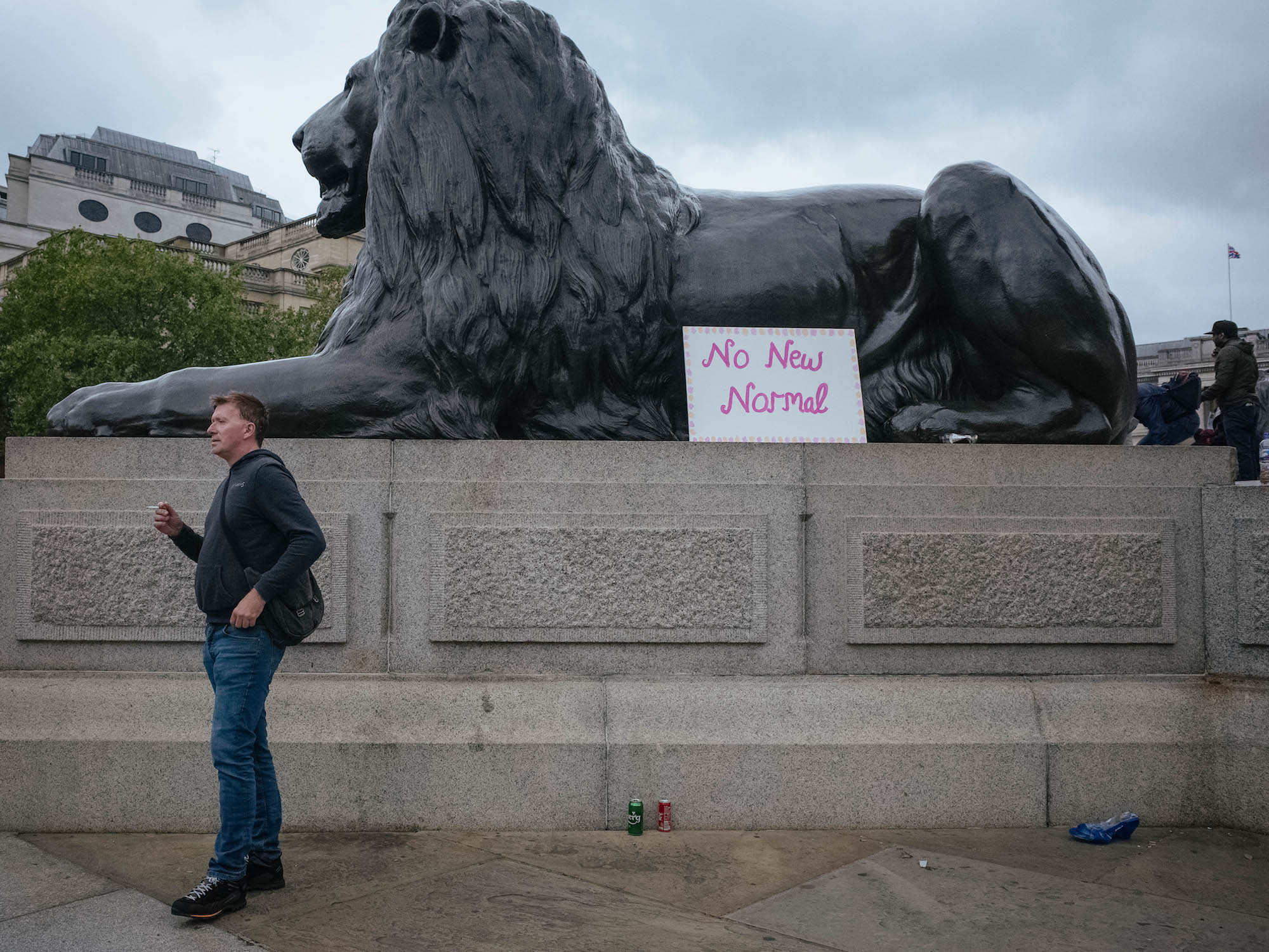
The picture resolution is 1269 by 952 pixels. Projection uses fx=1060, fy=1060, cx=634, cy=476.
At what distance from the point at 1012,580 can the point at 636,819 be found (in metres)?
1.85

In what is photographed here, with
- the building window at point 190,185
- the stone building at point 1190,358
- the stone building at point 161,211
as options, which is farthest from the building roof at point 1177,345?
the building window at point 190,185

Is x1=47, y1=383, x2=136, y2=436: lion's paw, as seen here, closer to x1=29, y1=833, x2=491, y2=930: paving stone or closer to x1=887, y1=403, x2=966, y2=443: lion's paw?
x1=29, y1=833, x2=491, y2=930: paving stone

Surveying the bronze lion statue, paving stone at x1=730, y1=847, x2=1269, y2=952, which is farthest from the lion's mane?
paving stone at x1=730, y1=847, x2=1269, y2=952

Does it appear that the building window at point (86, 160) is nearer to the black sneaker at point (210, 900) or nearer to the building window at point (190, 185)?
the building window at point (190, 185)

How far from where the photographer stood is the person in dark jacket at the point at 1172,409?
783 cm

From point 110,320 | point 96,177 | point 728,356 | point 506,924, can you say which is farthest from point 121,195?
point 506,924

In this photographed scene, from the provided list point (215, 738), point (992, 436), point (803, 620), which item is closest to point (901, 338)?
point (992, 436)

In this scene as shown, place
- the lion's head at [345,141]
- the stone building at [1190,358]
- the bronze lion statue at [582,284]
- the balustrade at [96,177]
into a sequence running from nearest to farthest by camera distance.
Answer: the bronze lion statue at [582,284], the lion's head at [345,141], the stone building at [1190,358], the balustrade at [96,177]

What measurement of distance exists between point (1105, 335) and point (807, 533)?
177cm

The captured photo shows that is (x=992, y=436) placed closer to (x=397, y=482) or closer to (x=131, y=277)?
(x=397, y=482)

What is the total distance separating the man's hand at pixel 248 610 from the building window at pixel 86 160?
82.8 meters

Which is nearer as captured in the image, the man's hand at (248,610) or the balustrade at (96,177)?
the man's hand at (248,610)

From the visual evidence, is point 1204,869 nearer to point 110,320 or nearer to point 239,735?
point 239,735

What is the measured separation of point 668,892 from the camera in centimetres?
346
